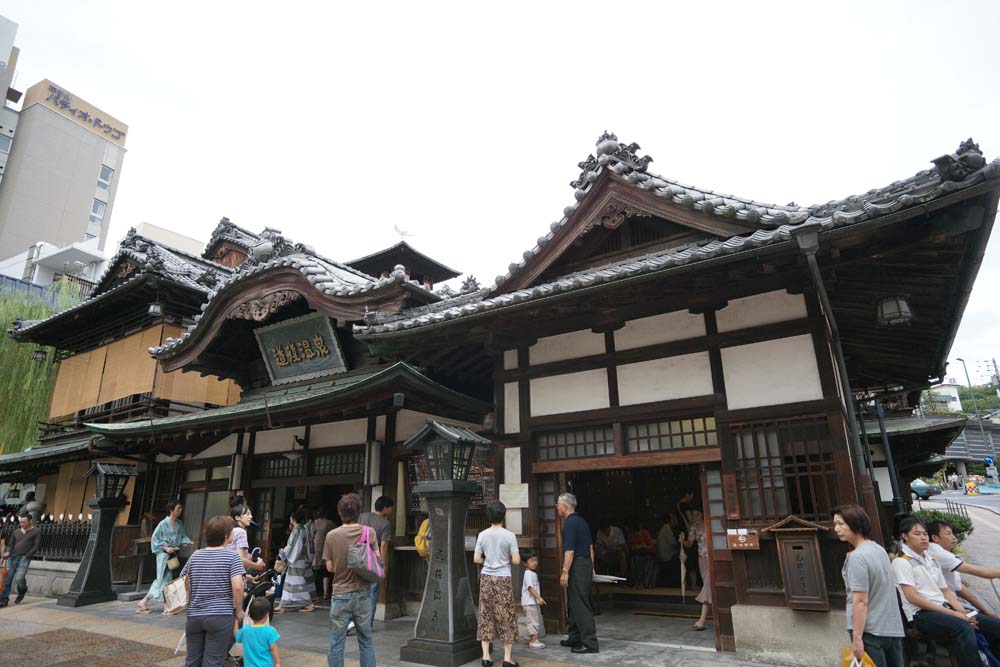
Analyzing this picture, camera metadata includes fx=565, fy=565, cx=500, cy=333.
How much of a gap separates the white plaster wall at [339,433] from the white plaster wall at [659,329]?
19.3 feet

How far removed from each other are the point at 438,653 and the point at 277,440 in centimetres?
788

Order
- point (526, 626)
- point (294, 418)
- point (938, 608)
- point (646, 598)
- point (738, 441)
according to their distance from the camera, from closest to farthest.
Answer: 1. point (938, 608)
2. point (738, 441)
3. point (526, 626)
4. point (294, 418)
5. point (646, 598)

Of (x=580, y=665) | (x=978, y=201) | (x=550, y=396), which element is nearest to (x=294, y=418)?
(x=550, y=396)

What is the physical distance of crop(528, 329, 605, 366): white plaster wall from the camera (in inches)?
360

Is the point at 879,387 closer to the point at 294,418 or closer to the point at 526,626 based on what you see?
the point at 526,626

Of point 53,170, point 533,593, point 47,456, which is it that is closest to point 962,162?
point 533,593

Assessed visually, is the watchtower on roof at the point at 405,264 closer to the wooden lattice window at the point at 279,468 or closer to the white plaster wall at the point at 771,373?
the wooden lattice window at the point at 279,468

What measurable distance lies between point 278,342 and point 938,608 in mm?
12748

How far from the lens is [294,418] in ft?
35.1

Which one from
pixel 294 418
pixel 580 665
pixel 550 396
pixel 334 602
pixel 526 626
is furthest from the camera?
pixel 294 418

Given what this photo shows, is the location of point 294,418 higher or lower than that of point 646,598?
higher

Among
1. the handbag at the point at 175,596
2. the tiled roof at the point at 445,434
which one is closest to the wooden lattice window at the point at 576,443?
the tiled roof at the point at 445,434

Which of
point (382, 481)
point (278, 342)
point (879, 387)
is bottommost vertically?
point (382, 481)

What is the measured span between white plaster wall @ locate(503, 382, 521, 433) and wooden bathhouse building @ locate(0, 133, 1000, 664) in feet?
0.12
